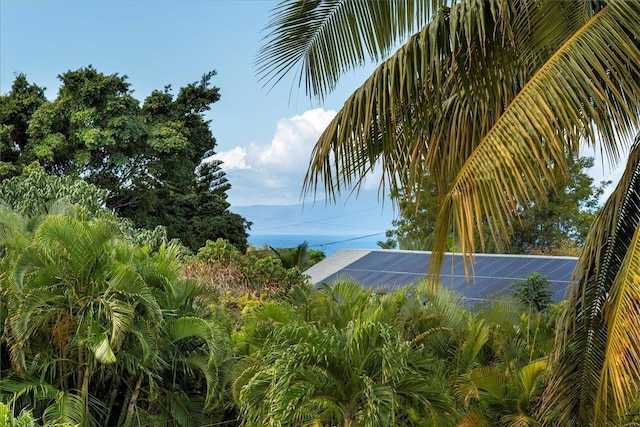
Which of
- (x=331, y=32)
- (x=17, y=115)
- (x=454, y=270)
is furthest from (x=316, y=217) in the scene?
(x=331, y=32)

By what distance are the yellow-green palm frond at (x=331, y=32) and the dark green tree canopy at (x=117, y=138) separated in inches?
754

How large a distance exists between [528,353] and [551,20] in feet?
18.5

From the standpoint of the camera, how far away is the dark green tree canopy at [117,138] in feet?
80.7

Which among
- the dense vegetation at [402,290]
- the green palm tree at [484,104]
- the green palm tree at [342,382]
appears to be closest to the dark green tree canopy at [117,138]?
the dense vegetation at [402,290]

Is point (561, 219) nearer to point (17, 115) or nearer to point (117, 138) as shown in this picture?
point (117, 138)

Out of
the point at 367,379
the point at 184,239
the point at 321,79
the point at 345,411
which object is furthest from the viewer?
the point at 184,239

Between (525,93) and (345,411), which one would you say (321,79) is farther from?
(345,411)

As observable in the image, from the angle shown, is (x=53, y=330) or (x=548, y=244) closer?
(x=53, y=330)

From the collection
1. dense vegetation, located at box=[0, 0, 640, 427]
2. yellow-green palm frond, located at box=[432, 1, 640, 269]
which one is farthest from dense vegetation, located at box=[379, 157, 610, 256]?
yellow-green palm frond, located at box=[432, 1, 640, 269]

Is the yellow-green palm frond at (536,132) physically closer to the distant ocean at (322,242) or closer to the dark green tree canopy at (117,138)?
the distant ocean at (322,242)

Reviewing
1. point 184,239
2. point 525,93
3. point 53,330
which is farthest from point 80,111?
point 525,93

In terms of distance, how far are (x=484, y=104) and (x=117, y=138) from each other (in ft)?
68.9

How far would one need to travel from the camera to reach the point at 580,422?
5.99 metres

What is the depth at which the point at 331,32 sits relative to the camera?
225 inches
